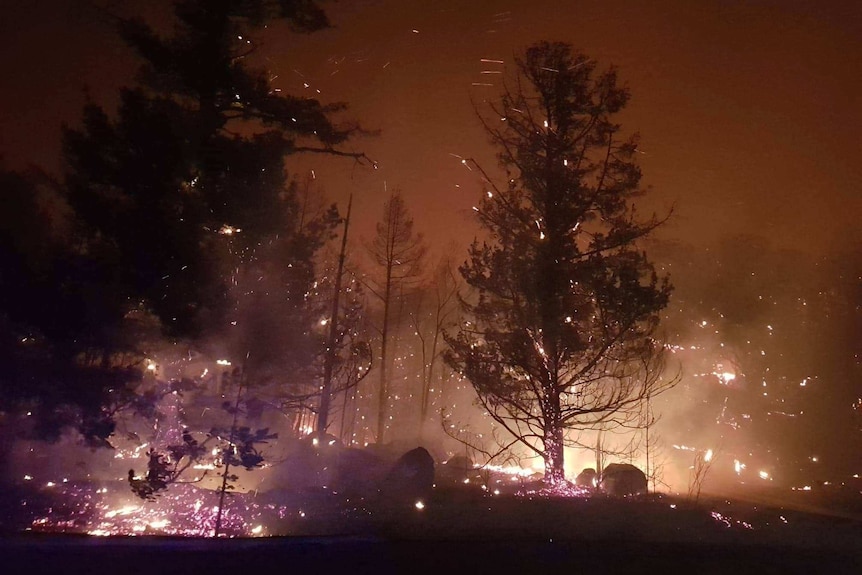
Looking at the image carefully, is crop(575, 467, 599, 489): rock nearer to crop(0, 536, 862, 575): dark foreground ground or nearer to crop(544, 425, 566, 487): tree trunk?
crop(544, 425, 566, 487): tree trunk

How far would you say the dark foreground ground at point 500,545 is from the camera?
502 centimetres

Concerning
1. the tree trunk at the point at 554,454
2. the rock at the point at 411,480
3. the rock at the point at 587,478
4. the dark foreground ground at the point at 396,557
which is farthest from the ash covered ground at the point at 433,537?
the rock at the point at 587,478

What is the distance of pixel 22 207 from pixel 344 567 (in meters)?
14.0

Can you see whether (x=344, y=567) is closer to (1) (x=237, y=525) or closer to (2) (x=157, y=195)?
(1) (x=237, y=525)

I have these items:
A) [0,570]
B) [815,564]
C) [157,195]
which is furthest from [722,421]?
[0,570]

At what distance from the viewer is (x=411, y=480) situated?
1156cm

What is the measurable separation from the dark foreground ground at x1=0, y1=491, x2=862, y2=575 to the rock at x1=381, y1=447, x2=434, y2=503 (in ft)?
2.59

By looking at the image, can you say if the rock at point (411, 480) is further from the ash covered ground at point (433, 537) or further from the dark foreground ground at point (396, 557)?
the dark foreground ground at point (396, 557)

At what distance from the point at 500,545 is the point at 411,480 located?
5431 mm

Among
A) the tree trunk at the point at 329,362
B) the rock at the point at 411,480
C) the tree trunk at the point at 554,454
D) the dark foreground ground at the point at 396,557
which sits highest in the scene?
the tree trunk at the point at 329,362

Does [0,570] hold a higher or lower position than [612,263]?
lower

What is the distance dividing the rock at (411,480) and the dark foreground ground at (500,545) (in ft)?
2.59

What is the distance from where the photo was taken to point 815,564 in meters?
6.38

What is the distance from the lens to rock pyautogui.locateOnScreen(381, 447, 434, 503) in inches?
413
